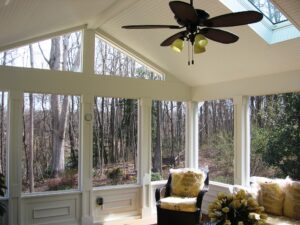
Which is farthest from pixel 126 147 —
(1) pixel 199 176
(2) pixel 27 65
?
(2) pixel 27 65

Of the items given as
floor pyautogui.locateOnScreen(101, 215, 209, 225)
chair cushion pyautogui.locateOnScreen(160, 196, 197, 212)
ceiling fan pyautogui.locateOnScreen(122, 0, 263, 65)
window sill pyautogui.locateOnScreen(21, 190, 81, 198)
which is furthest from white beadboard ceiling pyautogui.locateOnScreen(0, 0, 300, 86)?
floor pyautogui.locateOnScreen(101, 215, 209, 225)

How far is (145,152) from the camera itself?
5.99 metres

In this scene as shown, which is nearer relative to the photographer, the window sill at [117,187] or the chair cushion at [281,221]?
the chair cushion at [281,221]

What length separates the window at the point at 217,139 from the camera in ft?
18.9

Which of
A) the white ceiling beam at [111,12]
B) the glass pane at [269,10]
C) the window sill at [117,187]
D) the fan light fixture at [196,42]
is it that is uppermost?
the white ceiling beam at [111,12]

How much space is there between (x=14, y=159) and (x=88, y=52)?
2005 mm

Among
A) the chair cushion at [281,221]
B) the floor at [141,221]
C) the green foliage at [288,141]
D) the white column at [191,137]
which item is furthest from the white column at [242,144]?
the chair cushion at [281,221]

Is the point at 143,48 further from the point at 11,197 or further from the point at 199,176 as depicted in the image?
the point at 11,197

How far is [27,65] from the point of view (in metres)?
5.16

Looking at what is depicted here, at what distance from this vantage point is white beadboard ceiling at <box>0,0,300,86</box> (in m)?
3.65

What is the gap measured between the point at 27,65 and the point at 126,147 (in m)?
2.08

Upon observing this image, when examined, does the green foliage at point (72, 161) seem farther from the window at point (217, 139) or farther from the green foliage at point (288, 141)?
the green foliage at point (288, 141)

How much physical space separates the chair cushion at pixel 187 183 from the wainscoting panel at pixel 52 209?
1.54 meters

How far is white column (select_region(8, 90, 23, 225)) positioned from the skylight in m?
3.21
